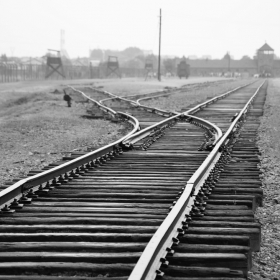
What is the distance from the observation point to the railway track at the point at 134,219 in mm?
3504

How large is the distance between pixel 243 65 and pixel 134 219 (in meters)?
178

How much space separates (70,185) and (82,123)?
30.1 feet

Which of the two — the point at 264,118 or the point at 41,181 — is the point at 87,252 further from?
the point at 264,118

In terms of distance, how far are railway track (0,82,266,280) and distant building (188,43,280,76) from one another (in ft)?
546

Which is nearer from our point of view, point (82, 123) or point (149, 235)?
point (149, 235)

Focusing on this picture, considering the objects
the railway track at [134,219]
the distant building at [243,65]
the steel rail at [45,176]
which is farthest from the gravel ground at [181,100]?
the distant building at [243,65]

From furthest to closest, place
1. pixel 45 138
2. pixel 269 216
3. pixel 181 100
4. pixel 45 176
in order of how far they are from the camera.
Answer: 1. pixel 181 100
2. pixel 45 138
3. pixel 45 176
4. pixel 269 216

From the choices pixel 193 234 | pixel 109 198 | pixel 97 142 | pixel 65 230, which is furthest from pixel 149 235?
pixel 97 142

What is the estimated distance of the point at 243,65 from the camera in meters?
178

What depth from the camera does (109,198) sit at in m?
5.43

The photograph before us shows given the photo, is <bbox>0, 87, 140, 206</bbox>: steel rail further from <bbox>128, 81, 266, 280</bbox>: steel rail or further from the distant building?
the distant building

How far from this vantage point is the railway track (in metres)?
3.50

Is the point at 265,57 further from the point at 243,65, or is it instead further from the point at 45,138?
the point at 45,138

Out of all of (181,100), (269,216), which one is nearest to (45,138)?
(269,216)
